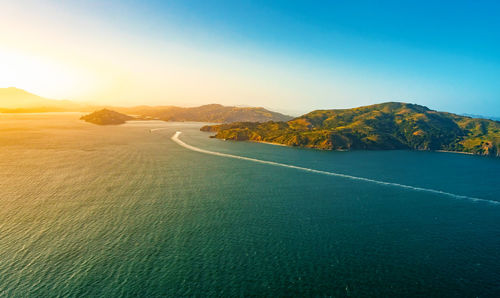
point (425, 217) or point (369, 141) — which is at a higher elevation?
point (369, 141)

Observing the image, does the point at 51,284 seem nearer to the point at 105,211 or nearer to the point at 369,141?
the point at 105,211

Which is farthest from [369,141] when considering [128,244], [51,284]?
[51,284]

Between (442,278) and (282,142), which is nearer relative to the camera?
(442,278)

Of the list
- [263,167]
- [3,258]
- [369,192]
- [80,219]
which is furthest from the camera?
[263,167]

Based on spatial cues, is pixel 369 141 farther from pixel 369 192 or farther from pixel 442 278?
pixel 442 278

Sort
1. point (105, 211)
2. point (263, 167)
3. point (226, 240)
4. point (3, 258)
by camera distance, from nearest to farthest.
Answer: point (3, 258), point (226, 240), point (105, 211), point (263, 167)

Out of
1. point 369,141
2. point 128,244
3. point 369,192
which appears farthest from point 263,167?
point 369,141
